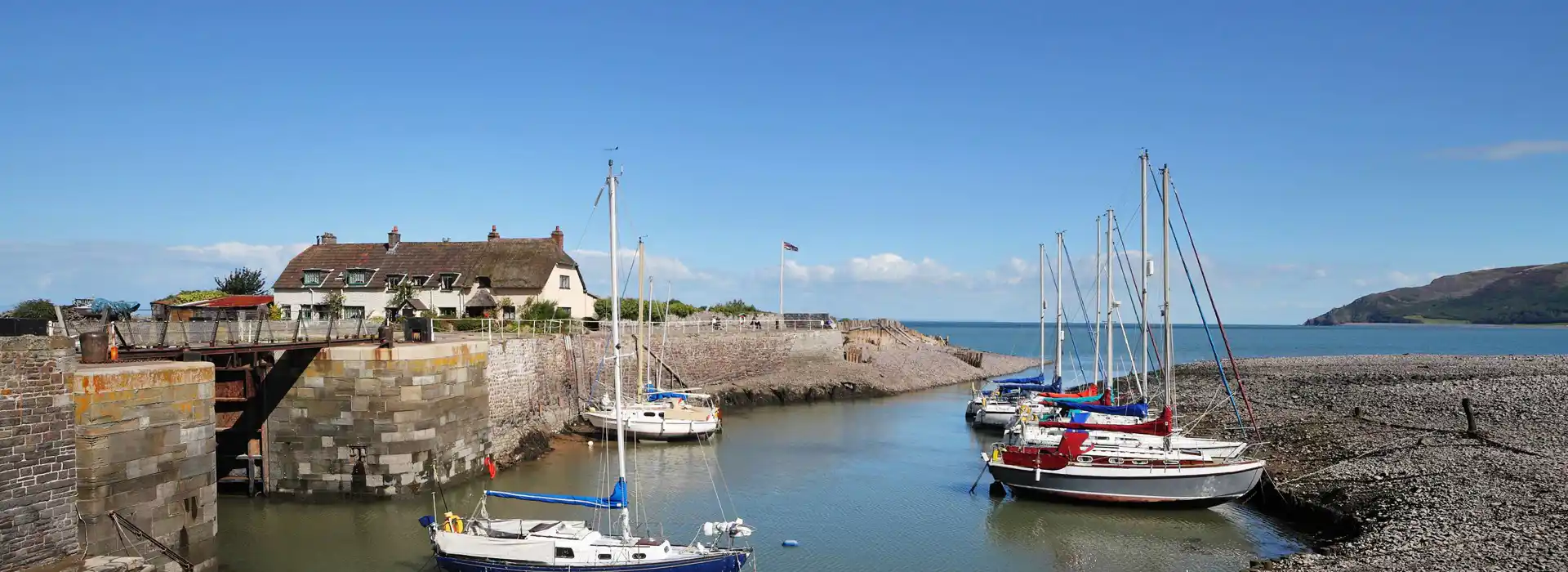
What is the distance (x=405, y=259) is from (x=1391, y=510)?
152 feet

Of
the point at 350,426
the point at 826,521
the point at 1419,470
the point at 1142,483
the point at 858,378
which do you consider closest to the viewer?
the point at 1419,470

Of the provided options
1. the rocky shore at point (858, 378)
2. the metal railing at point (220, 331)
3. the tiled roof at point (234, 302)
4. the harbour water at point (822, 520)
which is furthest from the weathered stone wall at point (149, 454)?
the rocky shore at point (858, 378)

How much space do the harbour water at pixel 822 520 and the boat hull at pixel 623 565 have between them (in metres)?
2.51

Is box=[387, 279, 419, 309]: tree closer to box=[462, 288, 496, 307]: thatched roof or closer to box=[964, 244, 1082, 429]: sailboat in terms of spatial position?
box=[462, 288, 496, 307]: thatched roof

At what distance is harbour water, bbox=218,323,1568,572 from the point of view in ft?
68.3

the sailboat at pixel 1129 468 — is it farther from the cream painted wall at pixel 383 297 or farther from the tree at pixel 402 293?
the tree at pixel 402 293

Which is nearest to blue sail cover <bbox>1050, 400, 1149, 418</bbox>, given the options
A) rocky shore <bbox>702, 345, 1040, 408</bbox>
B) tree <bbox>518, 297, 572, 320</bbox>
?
rocky shore <bbox>702, 345, 1040, 408</bbox>

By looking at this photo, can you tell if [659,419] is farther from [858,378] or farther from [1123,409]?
[858,378]

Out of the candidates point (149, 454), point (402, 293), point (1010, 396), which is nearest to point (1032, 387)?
point (1010, 396)

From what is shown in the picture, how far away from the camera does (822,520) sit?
24859mm

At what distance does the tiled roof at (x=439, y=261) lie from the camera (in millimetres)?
49469

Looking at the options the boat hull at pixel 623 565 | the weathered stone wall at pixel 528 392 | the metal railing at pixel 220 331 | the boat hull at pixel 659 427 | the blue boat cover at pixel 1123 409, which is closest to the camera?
the boat hull at pixel 623 565

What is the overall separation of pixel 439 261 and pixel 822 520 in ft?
110

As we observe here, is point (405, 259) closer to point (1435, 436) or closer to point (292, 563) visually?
point (292, 563)
